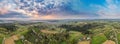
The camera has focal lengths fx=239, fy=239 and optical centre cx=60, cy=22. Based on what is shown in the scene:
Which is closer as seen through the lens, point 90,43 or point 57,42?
point 90,43

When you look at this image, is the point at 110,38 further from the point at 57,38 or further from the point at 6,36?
the point at 6,36

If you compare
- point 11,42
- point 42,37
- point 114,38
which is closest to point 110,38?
point 114,38

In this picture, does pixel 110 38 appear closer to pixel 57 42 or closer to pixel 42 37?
pixel 57 42

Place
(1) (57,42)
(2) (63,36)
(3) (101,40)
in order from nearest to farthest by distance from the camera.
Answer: (3) (101,40) < (1) (57,42) < (2) (63,36)

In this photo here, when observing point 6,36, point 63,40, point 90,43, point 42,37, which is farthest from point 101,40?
point 6,36

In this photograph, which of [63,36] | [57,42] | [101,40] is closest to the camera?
[101,40]

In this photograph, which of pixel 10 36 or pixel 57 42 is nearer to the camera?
pixel 57 42

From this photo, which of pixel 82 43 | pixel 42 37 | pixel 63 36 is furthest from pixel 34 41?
pixel 82 43
